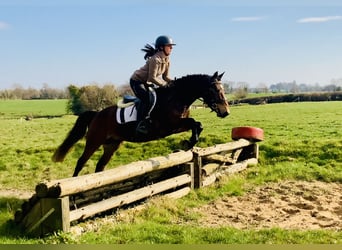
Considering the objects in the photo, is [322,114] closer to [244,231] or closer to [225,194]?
[225,194]

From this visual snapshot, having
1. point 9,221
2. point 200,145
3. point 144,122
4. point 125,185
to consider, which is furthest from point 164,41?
point 200,145

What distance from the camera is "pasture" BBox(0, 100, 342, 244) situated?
503 cm

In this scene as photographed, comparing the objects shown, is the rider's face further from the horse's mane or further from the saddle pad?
the saddle pad

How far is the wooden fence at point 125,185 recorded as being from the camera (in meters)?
5.01

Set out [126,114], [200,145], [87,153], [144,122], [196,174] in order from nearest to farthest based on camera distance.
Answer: [144,122]
[126,114]
[87,153]
[196,174]
[200,145]

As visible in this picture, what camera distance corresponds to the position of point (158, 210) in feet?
20.0

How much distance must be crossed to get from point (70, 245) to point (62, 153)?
11.2 feet

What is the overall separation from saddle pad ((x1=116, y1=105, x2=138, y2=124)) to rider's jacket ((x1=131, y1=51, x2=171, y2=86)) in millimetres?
471

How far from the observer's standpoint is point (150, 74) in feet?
22.4

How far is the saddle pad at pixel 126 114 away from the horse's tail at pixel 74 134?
82 cm

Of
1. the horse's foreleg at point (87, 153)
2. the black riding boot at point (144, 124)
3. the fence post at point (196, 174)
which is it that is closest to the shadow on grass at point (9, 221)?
the horse's foreleg at point (87, 153)

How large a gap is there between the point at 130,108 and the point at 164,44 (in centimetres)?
117

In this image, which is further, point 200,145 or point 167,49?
point 200,145

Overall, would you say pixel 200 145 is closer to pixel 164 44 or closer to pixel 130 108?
pixel 130 108
